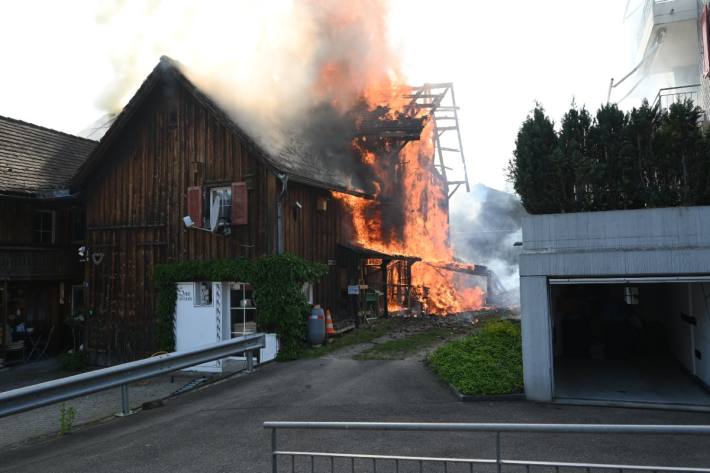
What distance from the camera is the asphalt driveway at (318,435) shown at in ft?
20.5

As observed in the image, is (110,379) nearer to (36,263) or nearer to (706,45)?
(706,45)

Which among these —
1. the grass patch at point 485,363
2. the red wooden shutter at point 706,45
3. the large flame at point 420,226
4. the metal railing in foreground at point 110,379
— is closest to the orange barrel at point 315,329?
the metal railing in foreground at point 110,379

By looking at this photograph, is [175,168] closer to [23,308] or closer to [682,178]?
[23,308]

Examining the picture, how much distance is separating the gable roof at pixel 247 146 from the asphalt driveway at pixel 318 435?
670 cm

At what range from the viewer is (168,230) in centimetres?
1642

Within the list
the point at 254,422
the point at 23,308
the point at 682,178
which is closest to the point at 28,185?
the point at 23,308

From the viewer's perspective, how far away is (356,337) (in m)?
16.0

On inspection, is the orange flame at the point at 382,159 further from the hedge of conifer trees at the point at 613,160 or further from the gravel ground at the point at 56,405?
the hedge of conifer trees at the point at 613,160

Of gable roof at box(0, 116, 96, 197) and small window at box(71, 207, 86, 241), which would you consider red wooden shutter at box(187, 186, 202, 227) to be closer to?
gable roof at box(0, 116, 96, 197)

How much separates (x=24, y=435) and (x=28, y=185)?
482 inches

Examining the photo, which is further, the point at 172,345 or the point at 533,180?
the point at 172,345

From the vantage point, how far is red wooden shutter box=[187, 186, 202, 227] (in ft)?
50.9

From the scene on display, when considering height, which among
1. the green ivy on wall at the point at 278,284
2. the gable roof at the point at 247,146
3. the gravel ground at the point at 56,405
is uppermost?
the gable roof at the point at 247,146

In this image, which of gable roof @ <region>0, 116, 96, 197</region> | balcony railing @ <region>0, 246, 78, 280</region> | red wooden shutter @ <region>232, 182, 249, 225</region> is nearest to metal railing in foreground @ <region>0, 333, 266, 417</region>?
red wooden shutter @ <region>232, 182, 249, 225</region>
